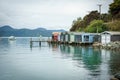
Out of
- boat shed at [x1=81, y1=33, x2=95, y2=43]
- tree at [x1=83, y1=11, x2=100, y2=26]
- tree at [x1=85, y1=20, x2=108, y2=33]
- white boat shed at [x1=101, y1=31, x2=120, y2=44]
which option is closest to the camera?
white boat shed at [x1=101, y1=31, x2=120, y2=44]

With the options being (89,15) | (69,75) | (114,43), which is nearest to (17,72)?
(69,75)

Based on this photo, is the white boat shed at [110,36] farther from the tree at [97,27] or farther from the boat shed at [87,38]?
the tree at [97,27]

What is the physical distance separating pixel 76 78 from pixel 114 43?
42.3 meters

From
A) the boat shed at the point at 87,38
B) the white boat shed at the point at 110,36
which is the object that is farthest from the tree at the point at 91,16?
the white boat shed at the point at 110,36

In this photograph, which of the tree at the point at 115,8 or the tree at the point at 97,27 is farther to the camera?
the tree at the point at 115,8

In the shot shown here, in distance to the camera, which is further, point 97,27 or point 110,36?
point 97,27

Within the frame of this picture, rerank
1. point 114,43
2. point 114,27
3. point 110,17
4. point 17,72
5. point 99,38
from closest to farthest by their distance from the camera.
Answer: point 17,72
point 114,43
point 99,38
point 114,27
point 110,17

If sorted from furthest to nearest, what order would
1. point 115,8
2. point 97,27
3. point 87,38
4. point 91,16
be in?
point 91,16 → point 115,8 → point 97,27 → point 87,38

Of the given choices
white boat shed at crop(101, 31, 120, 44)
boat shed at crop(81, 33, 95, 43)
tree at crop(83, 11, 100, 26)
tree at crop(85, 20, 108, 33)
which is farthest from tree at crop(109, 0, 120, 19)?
white boat shed at crop(101, 31, 120, 44)

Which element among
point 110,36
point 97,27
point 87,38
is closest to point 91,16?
point 97,27

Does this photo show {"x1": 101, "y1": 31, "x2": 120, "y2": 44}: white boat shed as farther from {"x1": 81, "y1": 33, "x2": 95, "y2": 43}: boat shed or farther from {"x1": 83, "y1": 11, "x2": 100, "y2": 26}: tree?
{"x1": 83, "y1": 11, "x2": 100, "y2": 26}: tree

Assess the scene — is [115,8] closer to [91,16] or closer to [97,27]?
[97,27]

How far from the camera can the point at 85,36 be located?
85.9m

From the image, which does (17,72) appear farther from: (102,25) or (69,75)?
(102,25)
